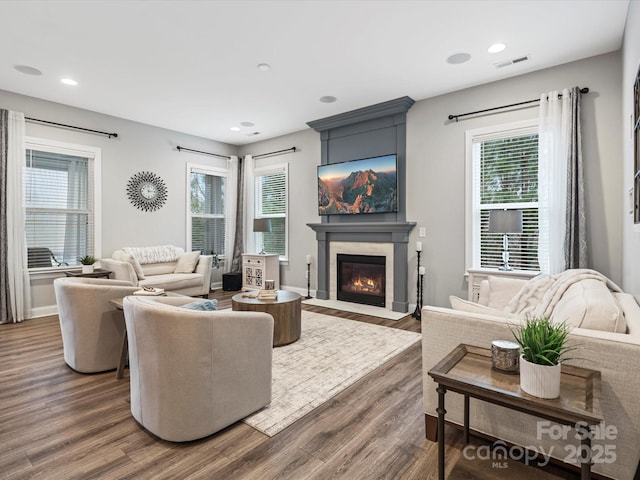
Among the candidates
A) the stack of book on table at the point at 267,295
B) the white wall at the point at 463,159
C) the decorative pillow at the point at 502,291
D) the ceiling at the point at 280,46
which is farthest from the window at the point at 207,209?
the decorative pillow at the point at 502,291

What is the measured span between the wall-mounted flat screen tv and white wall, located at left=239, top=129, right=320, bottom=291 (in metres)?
0.36

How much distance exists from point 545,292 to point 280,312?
7.48 ft

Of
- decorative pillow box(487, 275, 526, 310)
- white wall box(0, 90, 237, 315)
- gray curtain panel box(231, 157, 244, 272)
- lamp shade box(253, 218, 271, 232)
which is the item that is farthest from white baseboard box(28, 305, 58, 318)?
decorative pillow box(487, 275, 526, 310)

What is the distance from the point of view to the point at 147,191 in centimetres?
582

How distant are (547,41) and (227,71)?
3.31m

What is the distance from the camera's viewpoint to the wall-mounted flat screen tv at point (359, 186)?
5.03 meters

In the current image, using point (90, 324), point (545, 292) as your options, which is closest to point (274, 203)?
point (90, 324)

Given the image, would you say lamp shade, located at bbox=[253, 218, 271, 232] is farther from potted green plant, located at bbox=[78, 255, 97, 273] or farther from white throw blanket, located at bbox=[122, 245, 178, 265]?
potted green plant, located at bbox=[78, 255, 97, 273]

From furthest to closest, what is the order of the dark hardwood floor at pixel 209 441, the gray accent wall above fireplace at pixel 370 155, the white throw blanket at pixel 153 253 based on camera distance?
the white throw blanket at pixel 153 253
the gray accent wall above fireplace at pixel 370 155
the dark hardwood floor at pixel 209 441

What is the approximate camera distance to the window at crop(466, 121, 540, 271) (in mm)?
3979

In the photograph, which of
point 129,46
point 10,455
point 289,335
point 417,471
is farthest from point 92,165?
point 417,471

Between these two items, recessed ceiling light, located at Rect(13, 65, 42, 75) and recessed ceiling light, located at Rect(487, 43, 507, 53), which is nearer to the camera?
recessed ceiling light, located at Rect(487, 43, 507, 53)

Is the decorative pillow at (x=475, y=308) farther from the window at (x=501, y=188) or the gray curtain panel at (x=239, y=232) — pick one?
the gray curtain panel at (x=239, y=232)

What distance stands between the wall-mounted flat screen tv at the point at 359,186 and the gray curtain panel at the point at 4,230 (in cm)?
427
